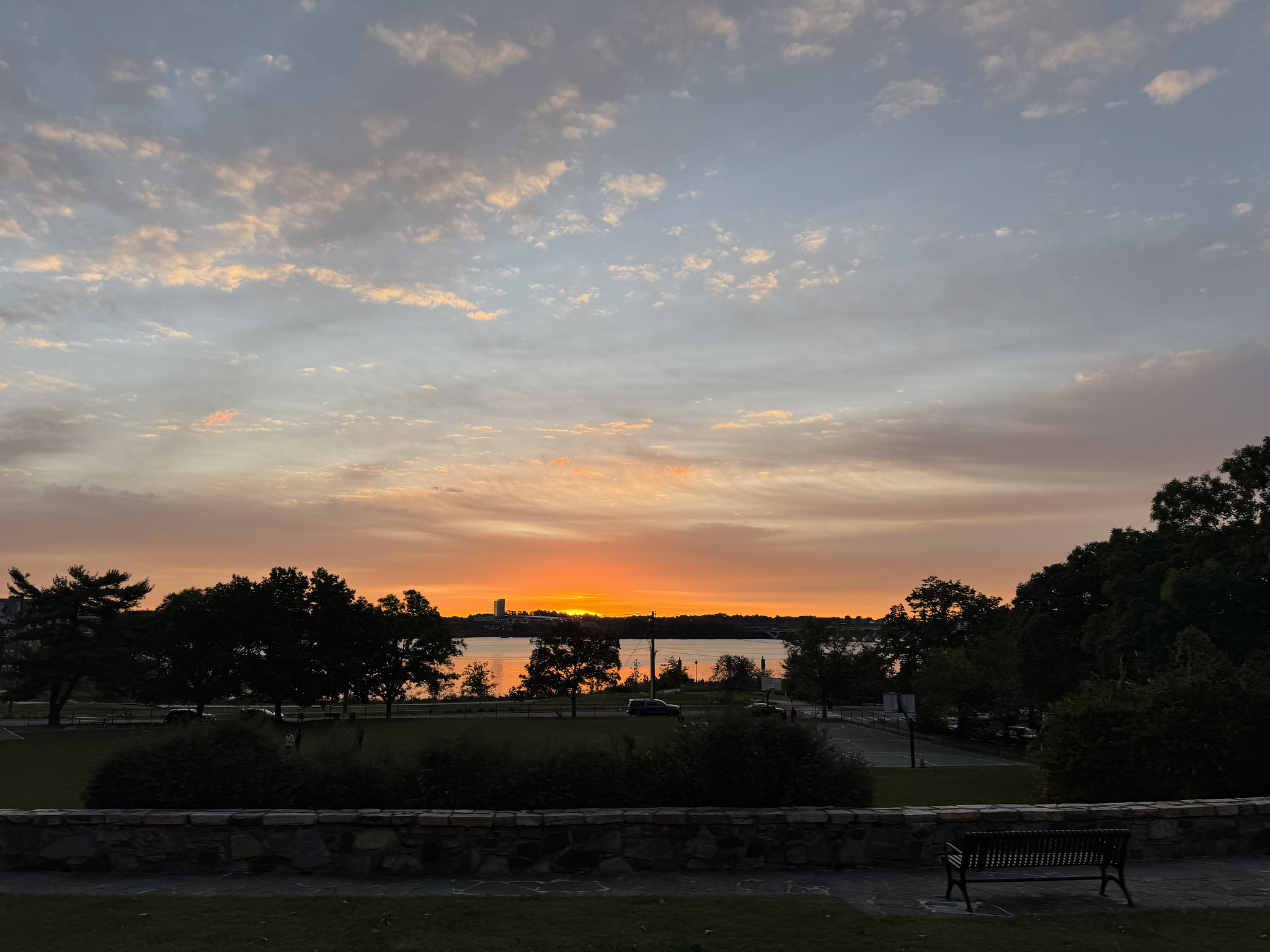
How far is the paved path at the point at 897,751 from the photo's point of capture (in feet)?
137

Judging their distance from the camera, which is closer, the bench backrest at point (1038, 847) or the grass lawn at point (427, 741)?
the bench backrest at point (1038, 847)

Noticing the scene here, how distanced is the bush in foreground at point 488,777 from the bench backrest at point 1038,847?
2.39 meters

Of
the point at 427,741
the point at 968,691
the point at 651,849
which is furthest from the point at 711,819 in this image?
the point at 968,691

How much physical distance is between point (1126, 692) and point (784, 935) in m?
10.6

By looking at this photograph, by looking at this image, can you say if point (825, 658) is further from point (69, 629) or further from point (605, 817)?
point (605, 817)

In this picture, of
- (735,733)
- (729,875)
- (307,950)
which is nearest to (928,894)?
(729,875)

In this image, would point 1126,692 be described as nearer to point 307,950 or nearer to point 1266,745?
point 1266,745

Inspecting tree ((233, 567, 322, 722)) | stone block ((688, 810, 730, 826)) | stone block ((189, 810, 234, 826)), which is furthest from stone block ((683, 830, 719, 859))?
tree ((233, 567, 322, 722))

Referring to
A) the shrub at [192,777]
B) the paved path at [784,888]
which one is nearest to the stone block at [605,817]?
the paved path at [784,888]

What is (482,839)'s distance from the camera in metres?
10.0

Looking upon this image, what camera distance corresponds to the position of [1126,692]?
15.2 metres

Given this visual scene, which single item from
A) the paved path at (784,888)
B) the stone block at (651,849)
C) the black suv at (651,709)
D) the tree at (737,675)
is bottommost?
the black suv at (651,709)

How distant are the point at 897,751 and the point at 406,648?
140ft

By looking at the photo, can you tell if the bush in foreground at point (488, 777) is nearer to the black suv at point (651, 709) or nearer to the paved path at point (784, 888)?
the paved path at point (784, 888)
